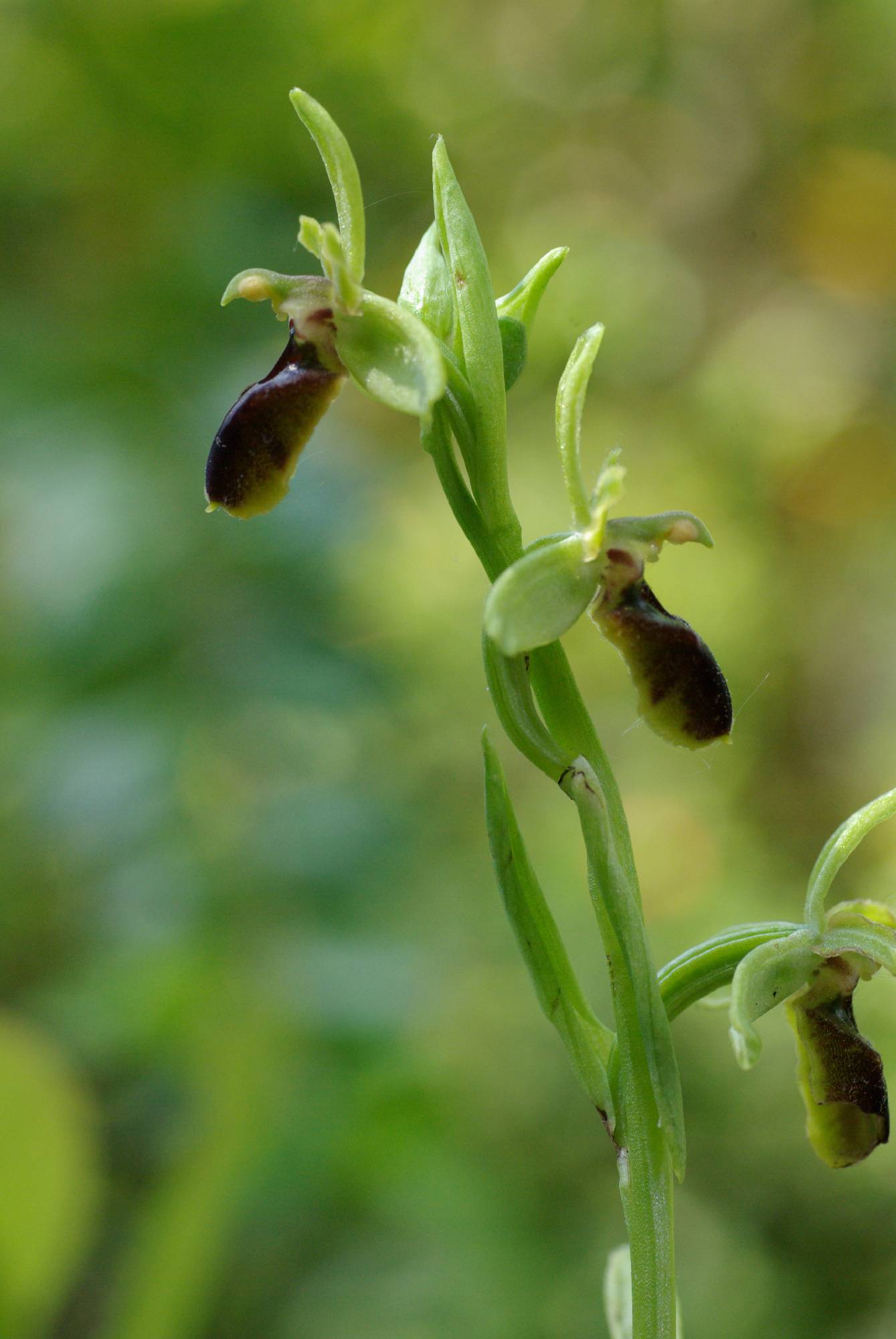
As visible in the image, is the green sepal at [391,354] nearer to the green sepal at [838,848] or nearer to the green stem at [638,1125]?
the green stem at [638,1125]

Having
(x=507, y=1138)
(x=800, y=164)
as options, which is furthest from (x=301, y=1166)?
(x=800, y=164)

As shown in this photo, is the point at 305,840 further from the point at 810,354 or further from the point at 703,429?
the point at 810,354

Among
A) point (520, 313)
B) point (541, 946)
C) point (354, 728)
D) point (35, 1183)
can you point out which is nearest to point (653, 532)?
point (520, 313)

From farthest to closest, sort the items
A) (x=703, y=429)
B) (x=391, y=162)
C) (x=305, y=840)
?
(x=703, y=429), (x=391, y=162), (x=305, y=840)

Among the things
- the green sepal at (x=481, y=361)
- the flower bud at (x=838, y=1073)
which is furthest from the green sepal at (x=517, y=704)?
the flower bud at (x=838, y=1073)

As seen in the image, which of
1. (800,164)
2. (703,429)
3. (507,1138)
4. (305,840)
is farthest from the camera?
(800,164)

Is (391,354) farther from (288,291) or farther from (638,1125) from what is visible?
(638,1125)
